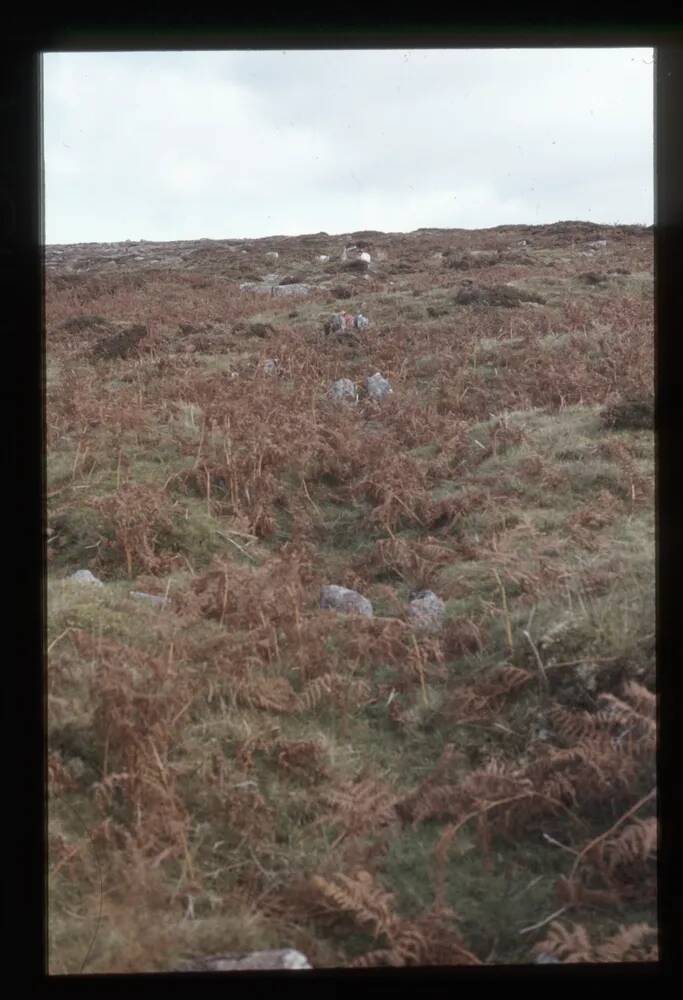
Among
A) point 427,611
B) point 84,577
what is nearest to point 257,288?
point 84,577

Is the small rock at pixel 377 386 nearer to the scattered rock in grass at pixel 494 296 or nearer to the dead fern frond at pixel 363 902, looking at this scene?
the scattered rock in grass at pixel 494 296

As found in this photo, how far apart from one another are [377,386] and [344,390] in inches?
15.3

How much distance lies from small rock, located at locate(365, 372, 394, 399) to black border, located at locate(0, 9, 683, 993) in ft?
21.4

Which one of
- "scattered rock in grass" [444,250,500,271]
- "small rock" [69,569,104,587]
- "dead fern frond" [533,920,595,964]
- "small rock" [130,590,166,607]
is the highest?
"scattered rock in grass" [444,250,500,271]

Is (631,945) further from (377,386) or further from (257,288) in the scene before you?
(257,288)

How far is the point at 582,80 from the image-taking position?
7707mm

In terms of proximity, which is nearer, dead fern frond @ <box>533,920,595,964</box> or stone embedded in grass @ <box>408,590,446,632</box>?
dead fern frond @ <box>533,920,595,964</box>

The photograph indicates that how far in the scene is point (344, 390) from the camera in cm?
891

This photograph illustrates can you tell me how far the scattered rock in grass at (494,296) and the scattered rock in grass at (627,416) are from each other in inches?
207

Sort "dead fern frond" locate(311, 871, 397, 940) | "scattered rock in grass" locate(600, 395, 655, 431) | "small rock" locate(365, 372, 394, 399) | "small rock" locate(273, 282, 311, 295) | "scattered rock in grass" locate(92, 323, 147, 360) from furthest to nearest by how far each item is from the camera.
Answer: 1. "small rock" locate(273, 282, 311, 295)
2. "scattered rock in grass" locate(92, 323, 147, 360)
3. "small rock" locate(365, 372, 394, 399)
4. "scattered rock in grass" locate(600, 395, 655, 431)
5. "dead fern frond" locate(311, 871, 397, 940)

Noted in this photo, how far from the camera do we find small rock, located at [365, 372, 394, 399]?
8914 millimetres

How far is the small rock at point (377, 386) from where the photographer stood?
8.91m

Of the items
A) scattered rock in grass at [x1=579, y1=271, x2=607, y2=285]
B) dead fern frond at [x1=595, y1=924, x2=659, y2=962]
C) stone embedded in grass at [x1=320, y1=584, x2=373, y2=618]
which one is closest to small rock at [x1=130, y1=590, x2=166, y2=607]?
stone embedded in grass at [x1=320, y1=584, x2=373, y2=618]

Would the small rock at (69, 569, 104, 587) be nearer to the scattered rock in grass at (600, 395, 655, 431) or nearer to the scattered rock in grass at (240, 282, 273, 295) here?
the scattered rock in grass at (600, 395, 655, 431)
